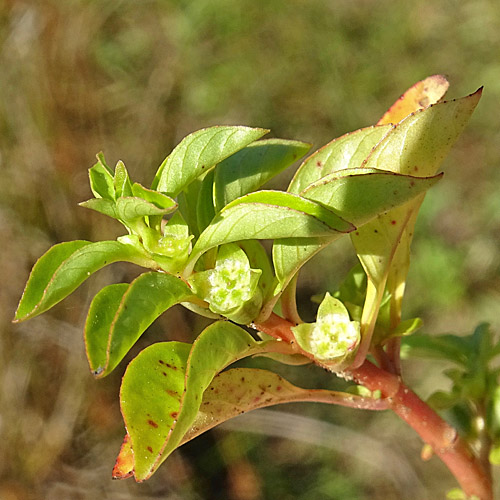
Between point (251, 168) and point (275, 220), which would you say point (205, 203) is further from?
point (275, 220)

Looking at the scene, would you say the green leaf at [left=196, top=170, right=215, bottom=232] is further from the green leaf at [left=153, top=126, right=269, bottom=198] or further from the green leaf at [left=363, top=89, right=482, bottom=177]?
the green leaf at [left=363, top=89, right=482, bottom=177]

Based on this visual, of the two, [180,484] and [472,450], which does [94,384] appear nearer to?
[180,484]

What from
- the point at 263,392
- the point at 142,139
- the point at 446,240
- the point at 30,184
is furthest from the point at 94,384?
the point at 263,392

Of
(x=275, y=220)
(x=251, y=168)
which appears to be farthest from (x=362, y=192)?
(x=251, y=168)

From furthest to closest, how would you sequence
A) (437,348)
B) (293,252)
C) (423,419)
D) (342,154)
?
(437,348) < (423,419) < (342,154) < (293,252)

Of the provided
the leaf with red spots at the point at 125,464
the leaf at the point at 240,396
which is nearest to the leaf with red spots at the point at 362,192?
the leaf at the point at 240,396

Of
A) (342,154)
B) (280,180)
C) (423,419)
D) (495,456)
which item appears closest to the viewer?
(342,154)

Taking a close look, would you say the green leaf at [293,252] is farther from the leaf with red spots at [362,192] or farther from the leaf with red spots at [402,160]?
the leaf with red spots at [402,160]

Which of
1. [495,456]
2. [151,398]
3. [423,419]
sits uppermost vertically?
[151,398]
